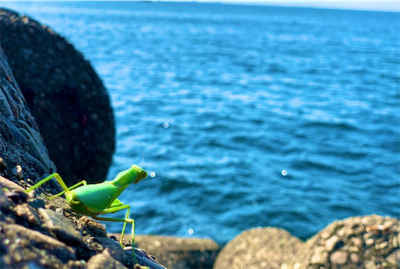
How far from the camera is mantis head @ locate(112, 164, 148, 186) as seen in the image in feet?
Answer: 8.83

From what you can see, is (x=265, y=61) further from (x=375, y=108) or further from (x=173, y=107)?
(x=173, y=107)

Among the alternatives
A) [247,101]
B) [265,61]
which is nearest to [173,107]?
[247,101]

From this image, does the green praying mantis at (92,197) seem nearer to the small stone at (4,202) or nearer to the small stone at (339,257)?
the small stone at (4,202)

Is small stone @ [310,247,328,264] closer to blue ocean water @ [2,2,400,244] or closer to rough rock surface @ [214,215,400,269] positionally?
rough rock surface @ [214,215,400,269]

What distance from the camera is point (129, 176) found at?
9.08 ft

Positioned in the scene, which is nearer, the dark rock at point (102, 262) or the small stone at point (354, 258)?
the dark rock at point (102, 262)

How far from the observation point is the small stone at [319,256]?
5605mm

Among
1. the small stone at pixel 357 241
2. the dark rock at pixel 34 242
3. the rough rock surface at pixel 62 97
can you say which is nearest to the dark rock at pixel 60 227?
the dark rock at pixel 34 242

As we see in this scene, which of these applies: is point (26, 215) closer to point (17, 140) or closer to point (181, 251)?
point (17, 140)

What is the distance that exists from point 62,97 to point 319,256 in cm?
395

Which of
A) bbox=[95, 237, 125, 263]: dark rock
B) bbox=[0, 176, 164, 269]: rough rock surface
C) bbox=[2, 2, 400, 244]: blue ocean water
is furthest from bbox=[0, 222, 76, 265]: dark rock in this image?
bbox=[2, 2, 400, 244]: blue ocean water

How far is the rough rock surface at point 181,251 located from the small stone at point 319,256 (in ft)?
9.69

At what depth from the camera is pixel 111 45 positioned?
45750 millimetres

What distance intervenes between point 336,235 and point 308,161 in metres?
10.2
